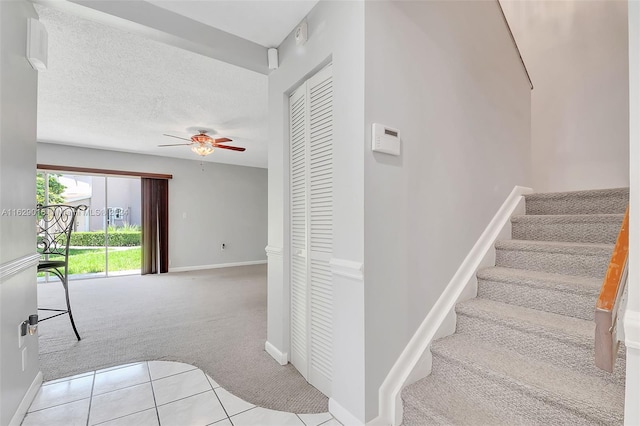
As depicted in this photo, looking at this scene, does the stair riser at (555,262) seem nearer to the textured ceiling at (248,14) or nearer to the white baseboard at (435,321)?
the white baseboard at (435,321)

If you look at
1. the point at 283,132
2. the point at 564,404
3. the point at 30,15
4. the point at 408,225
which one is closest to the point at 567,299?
the point at 564,404

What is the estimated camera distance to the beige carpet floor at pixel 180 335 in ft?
6.47

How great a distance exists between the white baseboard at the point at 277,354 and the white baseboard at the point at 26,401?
4.78 ft

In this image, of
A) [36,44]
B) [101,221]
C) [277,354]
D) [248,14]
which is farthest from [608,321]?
[101,221]

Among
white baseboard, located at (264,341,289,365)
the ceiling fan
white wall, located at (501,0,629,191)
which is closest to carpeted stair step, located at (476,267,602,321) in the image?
white baseboard, located at (264,341,289,365)

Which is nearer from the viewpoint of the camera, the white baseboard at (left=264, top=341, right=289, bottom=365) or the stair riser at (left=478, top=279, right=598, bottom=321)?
the stair riser at (left=478, top=279, right=598, bottom=321)

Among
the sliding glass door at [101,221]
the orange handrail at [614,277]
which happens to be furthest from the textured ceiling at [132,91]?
the orange handrail at [614,277]

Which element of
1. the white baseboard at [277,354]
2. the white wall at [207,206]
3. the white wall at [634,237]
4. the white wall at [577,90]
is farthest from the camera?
the white wall at [207,206]

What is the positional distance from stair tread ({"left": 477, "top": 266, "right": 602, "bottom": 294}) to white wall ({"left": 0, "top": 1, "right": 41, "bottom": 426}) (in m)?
2.71

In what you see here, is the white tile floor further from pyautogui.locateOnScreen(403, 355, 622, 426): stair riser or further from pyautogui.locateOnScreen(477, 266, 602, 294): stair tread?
pyautogui.locateOnScreen(477, 266, 602, 294): stair tread

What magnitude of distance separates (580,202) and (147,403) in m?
3.34

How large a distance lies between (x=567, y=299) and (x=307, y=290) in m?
1.50

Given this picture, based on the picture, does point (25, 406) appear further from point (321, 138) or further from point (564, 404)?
point (564, 404)

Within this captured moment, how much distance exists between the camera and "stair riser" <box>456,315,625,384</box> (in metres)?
1.31
